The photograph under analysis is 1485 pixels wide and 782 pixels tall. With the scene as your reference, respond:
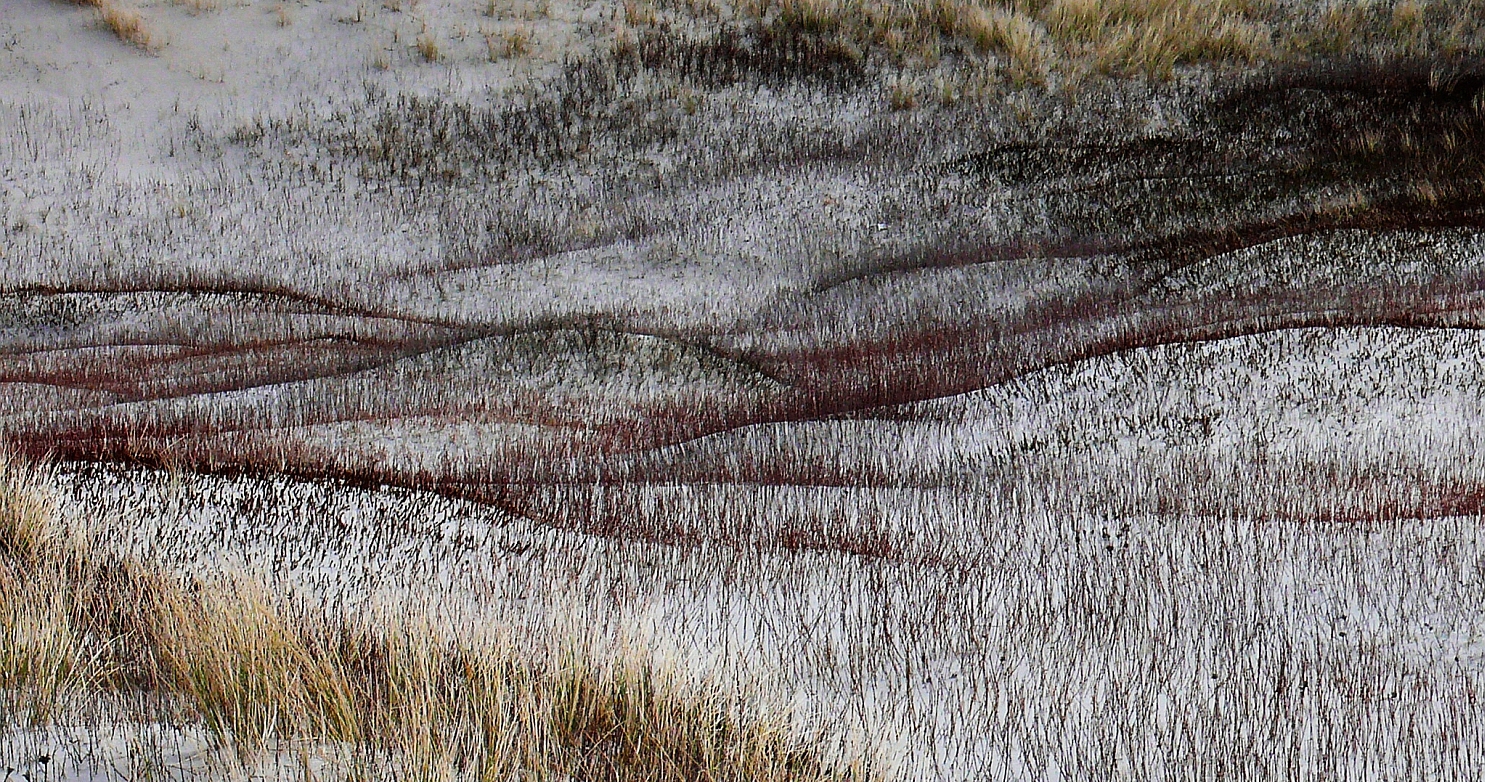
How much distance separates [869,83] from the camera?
4.30 m

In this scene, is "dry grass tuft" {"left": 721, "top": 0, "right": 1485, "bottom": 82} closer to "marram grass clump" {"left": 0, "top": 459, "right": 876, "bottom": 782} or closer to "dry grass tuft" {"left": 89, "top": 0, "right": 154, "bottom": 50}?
"dry grass tuft" {"left": 89, "top": 0, "right": 154, "bottom": 50}

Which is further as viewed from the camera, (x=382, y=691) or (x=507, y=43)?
(x=507, y=43)

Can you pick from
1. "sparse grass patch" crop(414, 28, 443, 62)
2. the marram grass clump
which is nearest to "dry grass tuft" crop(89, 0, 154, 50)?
"sparse grass patch" crop(414, 28, 443, 62)

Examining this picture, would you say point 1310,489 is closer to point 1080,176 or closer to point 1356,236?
point 1356,236

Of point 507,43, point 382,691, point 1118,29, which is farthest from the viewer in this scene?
point 507,43

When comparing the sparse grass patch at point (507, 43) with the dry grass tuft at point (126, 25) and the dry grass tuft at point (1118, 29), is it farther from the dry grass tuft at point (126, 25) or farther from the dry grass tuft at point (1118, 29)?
the dry grass tuft at point (126, 25)

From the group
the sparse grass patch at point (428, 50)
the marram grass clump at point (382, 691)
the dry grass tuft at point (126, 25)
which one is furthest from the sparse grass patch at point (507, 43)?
the marram grass clump at point (382, 691)

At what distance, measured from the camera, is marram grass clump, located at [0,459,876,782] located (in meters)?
1.35

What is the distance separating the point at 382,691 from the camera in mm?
1518

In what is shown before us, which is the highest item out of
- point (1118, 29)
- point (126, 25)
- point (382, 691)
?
point (1118, 29)

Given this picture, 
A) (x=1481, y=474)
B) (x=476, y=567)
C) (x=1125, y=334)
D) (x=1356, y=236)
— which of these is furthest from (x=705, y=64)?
(x=1481, y=474)

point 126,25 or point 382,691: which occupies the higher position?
point 126,25

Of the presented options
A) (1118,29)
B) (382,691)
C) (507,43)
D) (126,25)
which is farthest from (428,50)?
(382,691)

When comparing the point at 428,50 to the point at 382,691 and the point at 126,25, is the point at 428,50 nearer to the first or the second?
the point at 126,25
